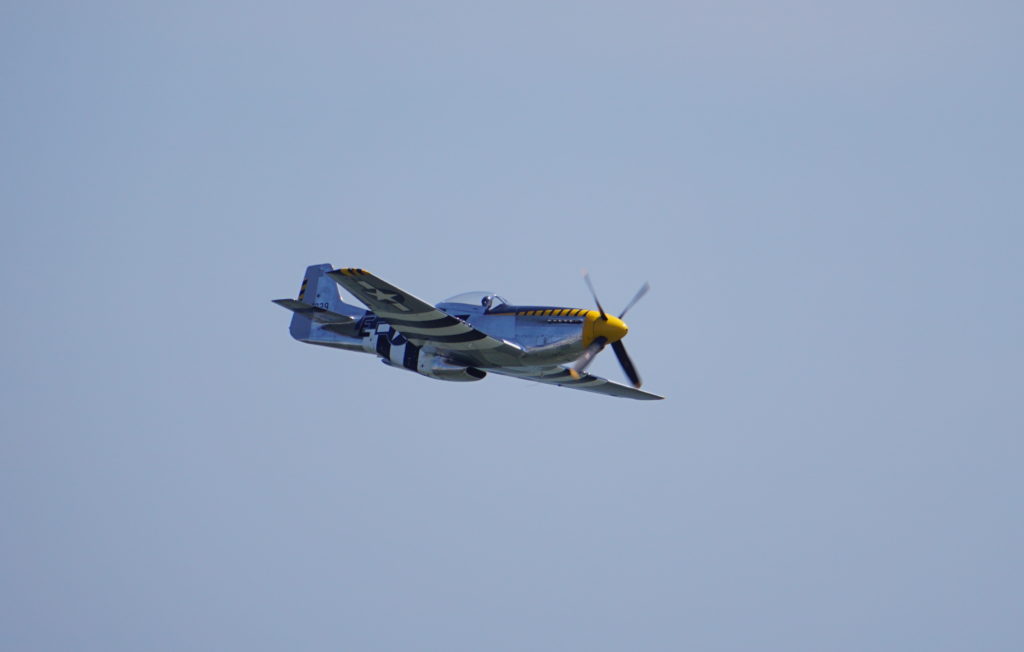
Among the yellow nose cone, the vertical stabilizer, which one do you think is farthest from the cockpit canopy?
the vertical stabilizer

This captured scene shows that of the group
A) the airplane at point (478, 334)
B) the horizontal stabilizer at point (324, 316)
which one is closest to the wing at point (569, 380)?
the airplane at point (478, 334)

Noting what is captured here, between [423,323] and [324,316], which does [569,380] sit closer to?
[423,323]

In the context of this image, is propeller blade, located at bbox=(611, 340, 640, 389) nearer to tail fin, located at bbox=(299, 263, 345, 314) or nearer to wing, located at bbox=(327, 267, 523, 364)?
wing, located at bbox=(327, 267, 523, 364)

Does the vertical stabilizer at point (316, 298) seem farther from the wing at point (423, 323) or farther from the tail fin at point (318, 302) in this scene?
the wing at point (423, 323)

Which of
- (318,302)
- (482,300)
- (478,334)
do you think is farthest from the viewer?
(318,302)

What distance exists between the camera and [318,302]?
1344 inches

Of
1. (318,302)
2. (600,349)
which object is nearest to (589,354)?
(600,349)

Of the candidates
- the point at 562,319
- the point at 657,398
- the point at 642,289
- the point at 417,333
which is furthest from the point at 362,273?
the point at 657,398

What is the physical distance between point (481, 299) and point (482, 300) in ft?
0.15

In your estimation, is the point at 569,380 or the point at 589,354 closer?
the point at 589,354

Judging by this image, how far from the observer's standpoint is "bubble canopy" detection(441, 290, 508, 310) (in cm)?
2969

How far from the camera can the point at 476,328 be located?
2925cm

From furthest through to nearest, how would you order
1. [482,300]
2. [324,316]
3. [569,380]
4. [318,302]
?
[318,302] < [324,316] < [569,380] < [482,300]

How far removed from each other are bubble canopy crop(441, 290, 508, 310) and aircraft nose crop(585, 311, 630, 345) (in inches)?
94.2
